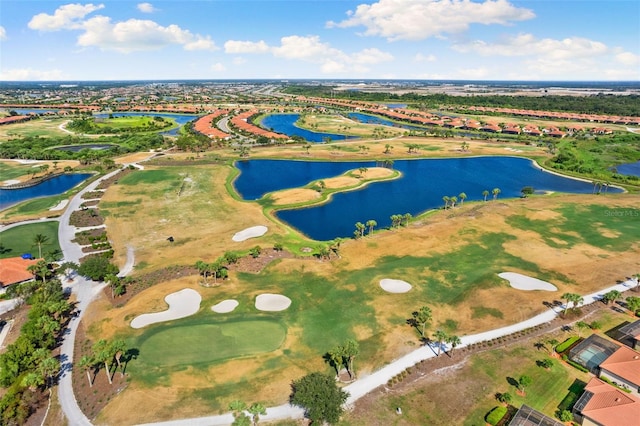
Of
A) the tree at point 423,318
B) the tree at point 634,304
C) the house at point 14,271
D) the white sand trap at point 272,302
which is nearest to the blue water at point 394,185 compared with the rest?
the white sand trap at point 272,302

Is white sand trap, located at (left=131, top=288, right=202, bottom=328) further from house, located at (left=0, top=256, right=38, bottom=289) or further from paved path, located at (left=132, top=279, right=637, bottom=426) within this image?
house, located at (left=0, top=256, right=38, bottom=289)

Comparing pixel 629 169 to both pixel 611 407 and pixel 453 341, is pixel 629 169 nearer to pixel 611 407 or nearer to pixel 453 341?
pixel 611 407

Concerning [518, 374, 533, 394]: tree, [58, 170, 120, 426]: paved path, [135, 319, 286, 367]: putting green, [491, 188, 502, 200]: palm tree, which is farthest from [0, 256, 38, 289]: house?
[491, 188, 502, 200]: palm tree

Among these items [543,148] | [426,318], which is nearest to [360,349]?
[426,318]

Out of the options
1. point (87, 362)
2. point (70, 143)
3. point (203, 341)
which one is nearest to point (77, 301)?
point (87, 362)

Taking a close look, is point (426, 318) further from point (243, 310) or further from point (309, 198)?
point (309, 198)
